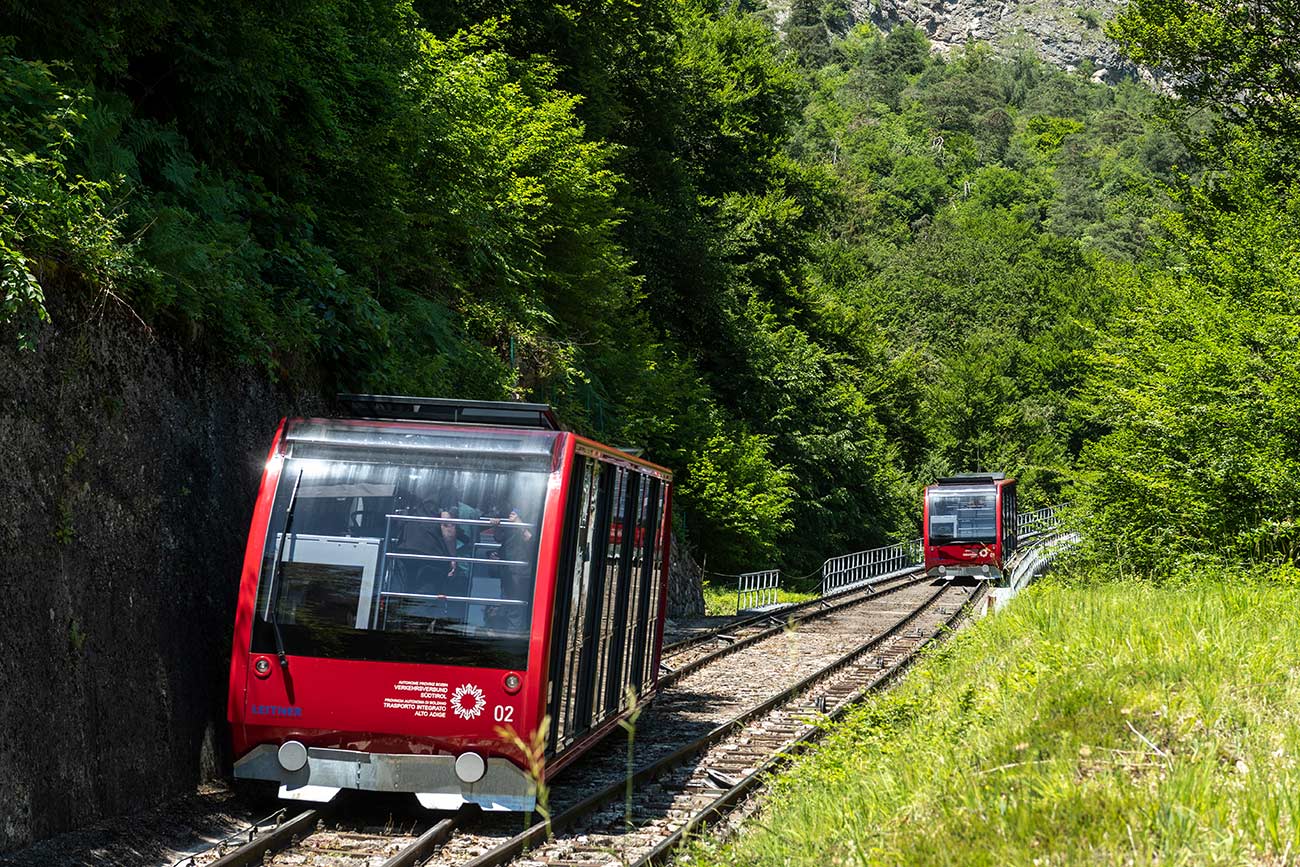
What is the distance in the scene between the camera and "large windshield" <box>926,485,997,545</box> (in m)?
39.3

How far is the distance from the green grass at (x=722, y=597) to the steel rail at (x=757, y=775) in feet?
43.5

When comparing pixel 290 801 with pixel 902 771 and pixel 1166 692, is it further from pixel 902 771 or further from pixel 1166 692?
pixel 1166 692

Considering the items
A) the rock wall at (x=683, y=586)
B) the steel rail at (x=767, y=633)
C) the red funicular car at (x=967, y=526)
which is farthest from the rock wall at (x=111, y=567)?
the red funicular car at (x=967, y=526)

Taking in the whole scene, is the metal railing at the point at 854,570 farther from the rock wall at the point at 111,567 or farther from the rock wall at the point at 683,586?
the rock wall at the point at 111,567

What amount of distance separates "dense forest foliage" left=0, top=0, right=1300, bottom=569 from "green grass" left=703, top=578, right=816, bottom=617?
1.20m

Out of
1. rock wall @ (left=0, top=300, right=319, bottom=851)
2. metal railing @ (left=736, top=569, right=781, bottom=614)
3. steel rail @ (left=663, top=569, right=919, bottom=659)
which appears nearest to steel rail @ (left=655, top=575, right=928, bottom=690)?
steel rail @ (left=663, top=569, right=919, bottom=659)

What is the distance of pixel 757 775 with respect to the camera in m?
11.0

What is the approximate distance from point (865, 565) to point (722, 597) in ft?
33.5

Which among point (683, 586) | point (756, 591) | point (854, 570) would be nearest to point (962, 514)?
point (854, 570)

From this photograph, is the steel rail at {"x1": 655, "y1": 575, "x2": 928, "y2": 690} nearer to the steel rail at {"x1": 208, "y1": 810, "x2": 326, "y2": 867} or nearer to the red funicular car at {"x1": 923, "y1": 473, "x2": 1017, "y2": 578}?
the red funicular car at {"x1": 923, "y1": 473, "x2": 1017, "y2": 578}

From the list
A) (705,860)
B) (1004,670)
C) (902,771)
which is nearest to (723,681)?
(1004,670)

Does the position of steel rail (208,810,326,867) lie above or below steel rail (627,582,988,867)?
below

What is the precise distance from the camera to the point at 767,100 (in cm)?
4897

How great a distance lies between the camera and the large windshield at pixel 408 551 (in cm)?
884
